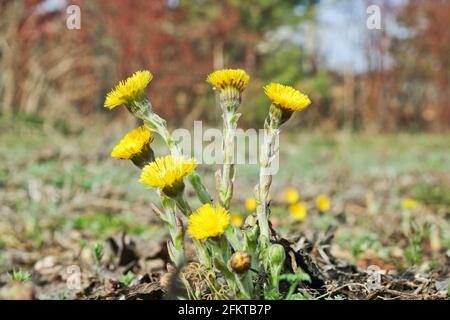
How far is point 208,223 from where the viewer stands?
3.77ft

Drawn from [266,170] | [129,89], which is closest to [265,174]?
[266,170]

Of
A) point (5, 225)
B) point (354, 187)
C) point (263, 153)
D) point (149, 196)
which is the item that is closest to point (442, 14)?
point (354, 187)

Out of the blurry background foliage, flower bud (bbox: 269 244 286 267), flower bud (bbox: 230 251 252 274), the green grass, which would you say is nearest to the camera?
flower bud (bbox: 230 251 252 274)

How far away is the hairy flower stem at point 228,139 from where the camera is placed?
134 cm

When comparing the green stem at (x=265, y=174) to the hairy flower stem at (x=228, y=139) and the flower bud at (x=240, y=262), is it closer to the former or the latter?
the hairy flower stem at (x=228, y=139)

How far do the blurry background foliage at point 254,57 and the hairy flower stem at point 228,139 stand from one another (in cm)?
1000

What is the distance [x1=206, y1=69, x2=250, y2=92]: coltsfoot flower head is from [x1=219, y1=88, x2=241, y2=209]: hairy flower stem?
0.01 meters

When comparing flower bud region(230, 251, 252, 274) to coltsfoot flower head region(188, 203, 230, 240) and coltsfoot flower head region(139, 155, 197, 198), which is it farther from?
coltsfoot flower head region(139, 155, 197, 198)

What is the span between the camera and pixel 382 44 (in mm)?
15766

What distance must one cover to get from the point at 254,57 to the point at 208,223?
15758mm

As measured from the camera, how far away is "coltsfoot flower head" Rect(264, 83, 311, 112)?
1293 millimetres

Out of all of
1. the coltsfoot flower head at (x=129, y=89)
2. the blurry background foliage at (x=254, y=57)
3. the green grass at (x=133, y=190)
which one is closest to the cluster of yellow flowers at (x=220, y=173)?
the coltsfoot flower head at (x=129, y=89)

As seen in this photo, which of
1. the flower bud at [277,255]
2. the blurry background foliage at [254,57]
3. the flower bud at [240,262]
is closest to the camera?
the flower bud at [240,262]

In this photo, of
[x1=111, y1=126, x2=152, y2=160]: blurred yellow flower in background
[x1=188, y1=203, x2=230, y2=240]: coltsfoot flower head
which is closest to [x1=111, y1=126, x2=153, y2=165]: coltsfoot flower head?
[x1=111, y1=126, x2=152, y2=160]: blurred yellow flower in background
